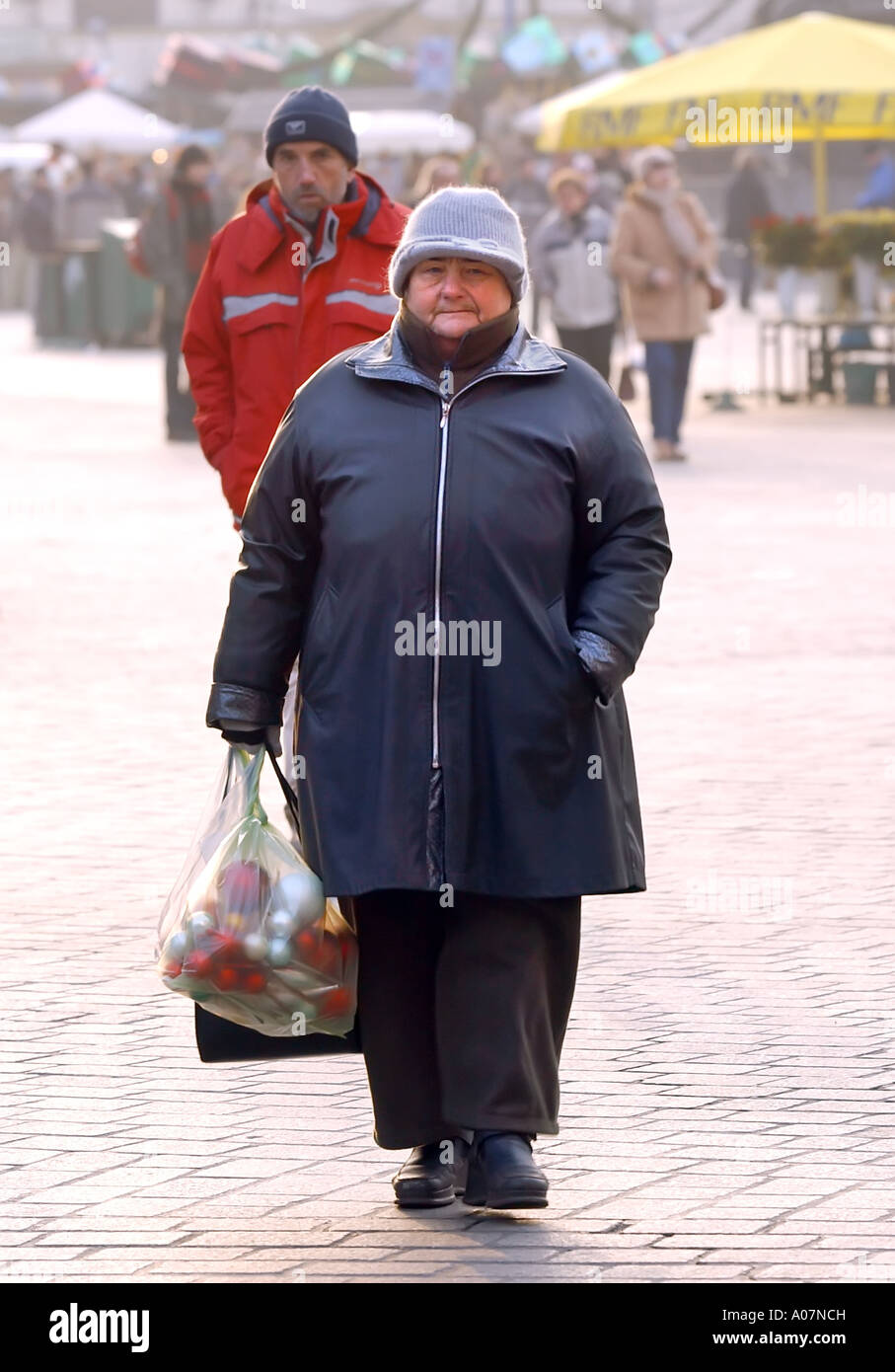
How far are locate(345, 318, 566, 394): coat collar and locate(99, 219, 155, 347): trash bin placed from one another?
23.7m

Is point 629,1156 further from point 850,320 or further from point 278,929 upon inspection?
point 850,320

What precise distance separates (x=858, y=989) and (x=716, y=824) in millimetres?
1752

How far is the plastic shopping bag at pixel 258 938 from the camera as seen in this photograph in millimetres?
4594

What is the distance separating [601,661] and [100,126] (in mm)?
39363

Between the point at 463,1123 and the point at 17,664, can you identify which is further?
the point at 17,664

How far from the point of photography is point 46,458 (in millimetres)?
18375

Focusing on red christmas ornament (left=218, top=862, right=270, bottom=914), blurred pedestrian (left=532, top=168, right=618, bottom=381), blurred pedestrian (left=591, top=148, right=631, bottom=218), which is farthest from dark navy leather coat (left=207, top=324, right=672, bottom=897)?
blurred pedestrian (left=591, top=148, right=631, bottom=218)

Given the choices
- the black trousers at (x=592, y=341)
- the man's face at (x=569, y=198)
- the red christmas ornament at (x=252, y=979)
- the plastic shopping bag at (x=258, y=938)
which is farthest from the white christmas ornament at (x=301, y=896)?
the man's face at (x=569, y=198)

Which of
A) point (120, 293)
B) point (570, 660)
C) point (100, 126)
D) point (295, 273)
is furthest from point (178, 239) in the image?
point (100, 126)

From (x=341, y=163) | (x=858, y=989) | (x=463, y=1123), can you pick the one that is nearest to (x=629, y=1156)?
(x=463, y=1123)

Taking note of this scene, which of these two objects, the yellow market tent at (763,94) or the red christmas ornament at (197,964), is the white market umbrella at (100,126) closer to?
the yellow market tent at (763,94)

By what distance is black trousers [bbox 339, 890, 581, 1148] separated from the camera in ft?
15.4

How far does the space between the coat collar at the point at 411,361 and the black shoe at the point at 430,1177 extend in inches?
51.6

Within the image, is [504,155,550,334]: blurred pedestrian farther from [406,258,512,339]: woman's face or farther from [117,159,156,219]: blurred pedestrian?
[406,258,512,339]: woman's face
